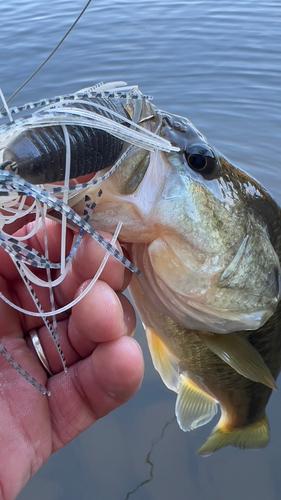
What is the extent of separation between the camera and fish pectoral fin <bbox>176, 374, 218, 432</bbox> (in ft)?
→ 6.05

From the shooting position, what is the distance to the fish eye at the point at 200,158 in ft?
3.91

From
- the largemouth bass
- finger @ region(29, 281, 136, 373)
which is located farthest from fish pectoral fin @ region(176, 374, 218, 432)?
finger @ region(29, 281, 136, 373)

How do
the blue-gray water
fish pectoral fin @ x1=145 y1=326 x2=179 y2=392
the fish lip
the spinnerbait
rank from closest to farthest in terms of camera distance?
the spinnerbait, the fish lip, fish pectoral fin @ x1=145 y1=326 x2=179 y2=392, the blue-gray water

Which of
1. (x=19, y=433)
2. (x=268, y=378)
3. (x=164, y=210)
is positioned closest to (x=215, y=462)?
(x=268, y=378)

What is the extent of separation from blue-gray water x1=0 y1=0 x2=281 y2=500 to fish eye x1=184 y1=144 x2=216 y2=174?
1290 mm

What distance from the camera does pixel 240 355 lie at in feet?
4.69

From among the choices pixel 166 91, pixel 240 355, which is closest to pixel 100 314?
pixel 240 355

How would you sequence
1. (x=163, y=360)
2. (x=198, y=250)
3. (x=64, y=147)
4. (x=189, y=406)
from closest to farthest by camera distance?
(x=64, y=147), (x=198, y=250), (x=163, y=360), (x=189, y=406)

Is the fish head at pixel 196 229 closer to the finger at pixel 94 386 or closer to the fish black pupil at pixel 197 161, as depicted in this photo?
the fish black pupil at pixel 197 161

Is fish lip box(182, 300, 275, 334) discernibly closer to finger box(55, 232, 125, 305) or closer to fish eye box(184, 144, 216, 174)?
finger box(55, 232, 125, 305)

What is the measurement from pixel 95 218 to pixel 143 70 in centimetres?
517

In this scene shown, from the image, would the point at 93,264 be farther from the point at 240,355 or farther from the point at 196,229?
the point at 240,355

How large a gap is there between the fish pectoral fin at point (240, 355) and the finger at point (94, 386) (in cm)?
35

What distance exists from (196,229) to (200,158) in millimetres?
202
